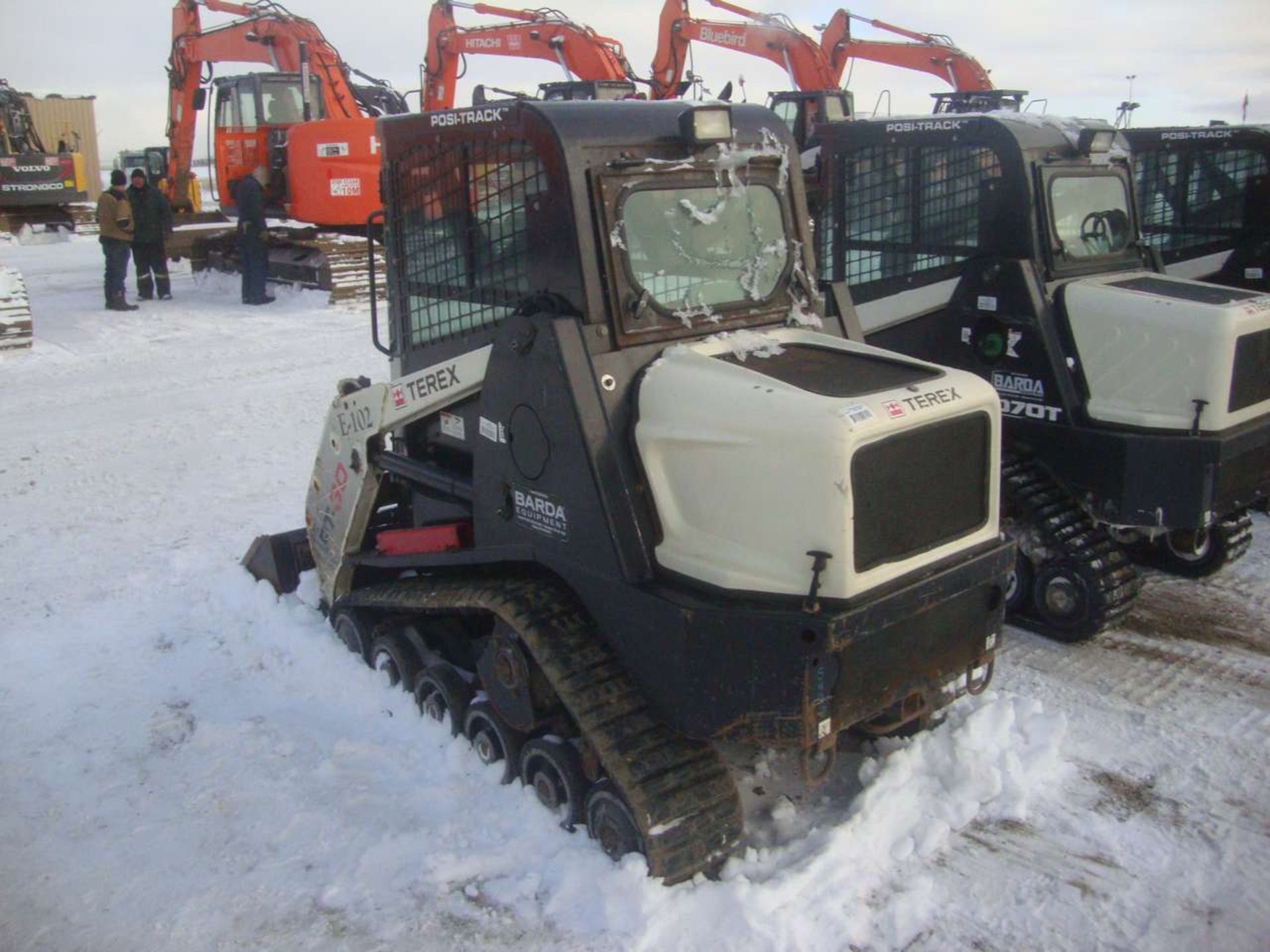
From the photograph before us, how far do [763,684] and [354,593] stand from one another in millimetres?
2320

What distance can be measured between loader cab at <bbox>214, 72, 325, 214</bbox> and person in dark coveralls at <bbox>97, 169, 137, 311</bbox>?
98.6 inches

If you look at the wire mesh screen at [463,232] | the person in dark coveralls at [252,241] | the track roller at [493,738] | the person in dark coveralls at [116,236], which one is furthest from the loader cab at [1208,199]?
the person in dark coveralls at [116,236]

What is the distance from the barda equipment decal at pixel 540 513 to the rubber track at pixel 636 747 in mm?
232

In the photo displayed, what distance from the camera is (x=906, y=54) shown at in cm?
1788

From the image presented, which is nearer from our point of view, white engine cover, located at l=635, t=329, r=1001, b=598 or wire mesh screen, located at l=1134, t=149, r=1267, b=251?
white engine cover, located at l=635, t=329, r=1001, b=598

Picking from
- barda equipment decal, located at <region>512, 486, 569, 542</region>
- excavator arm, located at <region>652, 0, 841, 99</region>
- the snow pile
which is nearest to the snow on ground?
the snow pile

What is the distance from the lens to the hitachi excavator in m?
14.9

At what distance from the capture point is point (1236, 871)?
3.58m

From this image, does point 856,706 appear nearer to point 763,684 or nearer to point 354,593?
point 763,684

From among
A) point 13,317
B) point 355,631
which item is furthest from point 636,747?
point 13,317

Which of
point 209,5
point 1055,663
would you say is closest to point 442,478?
point 1055,663

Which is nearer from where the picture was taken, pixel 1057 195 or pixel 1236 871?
pixel 1236 871

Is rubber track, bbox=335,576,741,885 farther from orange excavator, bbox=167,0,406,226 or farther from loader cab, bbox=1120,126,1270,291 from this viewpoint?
orange excavator, bbox=167,0,406,226

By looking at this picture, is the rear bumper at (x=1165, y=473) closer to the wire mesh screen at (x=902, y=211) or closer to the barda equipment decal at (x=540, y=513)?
the wire mesh screen at (x=902, y=211)
